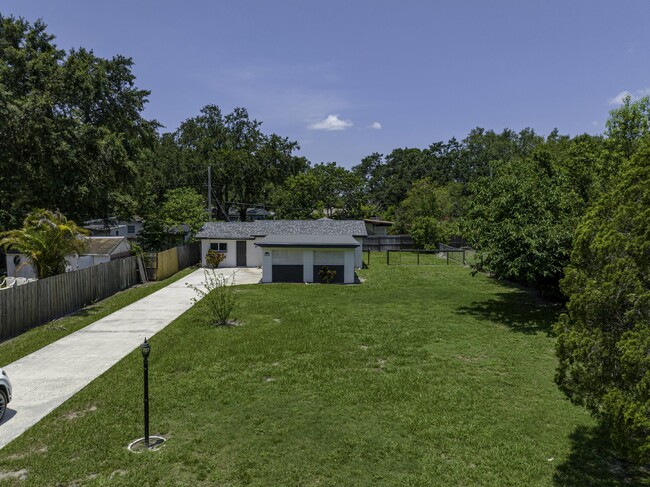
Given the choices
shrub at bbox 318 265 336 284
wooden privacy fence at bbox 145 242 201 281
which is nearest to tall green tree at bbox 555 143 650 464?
shrub at bbox 318 265 336 284

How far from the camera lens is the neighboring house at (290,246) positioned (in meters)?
22.4

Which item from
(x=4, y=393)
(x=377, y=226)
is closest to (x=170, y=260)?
(x=4, y=393)

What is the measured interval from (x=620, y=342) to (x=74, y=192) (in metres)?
25.9

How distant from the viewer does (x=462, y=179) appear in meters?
78.4

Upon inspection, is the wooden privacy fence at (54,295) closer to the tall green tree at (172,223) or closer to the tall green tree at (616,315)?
the tall green tree at (172,223)

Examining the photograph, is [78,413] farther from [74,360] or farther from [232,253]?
[232,253]

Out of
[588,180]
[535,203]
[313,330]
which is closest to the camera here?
[313,330]

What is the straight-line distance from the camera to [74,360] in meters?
10.5

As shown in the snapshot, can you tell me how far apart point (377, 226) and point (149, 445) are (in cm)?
3869

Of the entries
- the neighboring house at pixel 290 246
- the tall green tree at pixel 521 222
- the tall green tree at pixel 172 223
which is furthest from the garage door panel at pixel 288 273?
the tall green tree at pixel 172 223

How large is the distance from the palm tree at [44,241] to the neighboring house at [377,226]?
2963 centimetres

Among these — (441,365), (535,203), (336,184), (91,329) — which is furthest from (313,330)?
(336,184)

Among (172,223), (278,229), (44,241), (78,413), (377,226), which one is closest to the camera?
(78,413)

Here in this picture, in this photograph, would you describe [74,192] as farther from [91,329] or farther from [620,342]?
[620,342]
